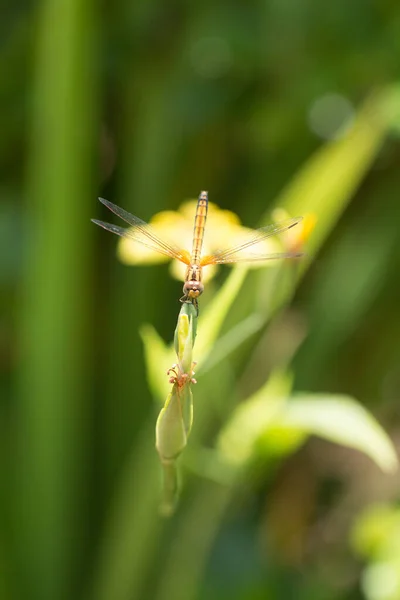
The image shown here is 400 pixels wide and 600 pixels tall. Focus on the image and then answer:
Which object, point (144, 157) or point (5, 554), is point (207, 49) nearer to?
point (144, 157)

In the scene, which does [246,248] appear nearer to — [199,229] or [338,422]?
[199,229]

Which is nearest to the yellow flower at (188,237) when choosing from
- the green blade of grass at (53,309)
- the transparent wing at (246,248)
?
the transparent wing at (246,248)

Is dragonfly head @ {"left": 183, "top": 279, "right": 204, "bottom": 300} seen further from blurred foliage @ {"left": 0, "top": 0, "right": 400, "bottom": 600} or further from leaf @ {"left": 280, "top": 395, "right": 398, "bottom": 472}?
blurred foliage @ {"left": 0, "top": 0, "right": 400, "bottom": 600}

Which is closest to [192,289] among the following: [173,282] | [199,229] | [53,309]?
[199,229]

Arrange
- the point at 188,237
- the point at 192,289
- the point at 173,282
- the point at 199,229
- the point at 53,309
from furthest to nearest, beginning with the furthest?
the point at 173,282 → the point at 53,309 → the point at 188,237 → the point at 199,229 → the point at 192,289

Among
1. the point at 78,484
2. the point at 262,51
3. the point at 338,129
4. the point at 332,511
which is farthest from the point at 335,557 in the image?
the point at 262,51

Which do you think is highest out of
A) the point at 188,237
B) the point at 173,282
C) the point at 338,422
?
the point at 173,282

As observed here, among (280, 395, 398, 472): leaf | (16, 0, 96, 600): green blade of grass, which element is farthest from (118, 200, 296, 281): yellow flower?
(16, 0, 96, 600): green blade of grass
